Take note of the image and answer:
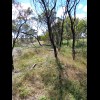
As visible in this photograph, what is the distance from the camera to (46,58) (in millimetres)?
1316

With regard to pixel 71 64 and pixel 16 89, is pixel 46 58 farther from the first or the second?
pixel 16 89

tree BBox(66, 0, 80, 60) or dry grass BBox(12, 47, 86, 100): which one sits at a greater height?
tree BBox(66, 0, 80, 60)

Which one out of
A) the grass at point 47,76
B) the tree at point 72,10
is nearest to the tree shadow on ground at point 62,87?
the grass at point 47,76

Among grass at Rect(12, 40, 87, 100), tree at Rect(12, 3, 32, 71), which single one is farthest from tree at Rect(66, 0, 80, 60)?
tree at Rect(12, 3, 32, 71)

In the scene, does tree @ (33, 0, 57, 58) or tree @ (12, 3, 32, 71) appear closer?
tree @ (12, 3, 32, 71)

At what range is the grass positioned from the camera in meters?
1.23

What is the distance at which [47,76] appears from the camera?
4.25 ft

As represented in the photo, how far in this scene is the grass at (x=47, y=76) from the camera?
123cm

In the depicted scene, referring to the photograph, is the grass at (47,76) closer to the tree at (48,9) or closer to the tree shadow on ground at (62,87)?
the tree shadow on ground at (62,87)

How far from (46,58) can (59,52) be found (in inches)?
4.6

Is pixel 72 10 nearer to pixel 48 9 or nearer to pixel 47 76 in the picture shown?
pixel 48 9

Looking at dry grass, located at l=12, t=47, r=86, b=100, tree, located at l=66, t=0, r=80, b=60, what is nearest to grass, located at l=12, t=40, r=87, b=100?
dry grass, located at l=12, t=47, r=86, b=100

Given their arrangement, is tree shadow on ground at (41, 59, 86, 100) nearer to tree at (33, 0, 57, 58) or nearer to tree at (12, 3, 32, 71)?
tree at (33, 0, 57, 58)

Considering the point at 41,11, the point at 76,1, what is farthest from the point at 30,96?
the point at 76,1
